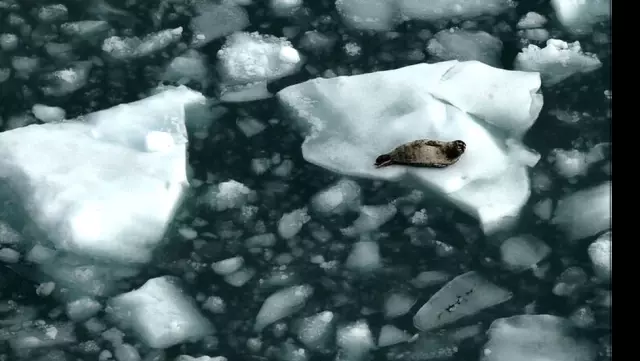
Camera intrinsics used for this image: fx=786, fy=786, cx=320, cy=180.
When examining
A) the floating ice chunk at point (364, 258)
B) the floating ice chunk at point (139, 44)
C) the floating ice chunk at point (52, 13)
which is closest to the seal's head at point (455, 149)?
the floating ice chunk at point (364, 258)

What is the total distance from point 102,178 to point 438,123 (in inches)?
23.4

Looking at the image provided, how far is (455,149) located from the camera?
1.34m

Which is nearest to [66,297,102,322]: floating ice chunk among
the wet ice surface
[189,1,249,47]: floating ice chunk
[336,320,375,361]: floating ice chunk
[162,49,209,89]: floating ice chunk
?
the wet ice surface

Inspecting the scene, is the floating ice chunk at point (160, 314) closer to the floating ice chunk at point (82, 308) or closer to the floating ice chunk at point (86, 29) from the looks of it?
the floating ice chunk at point (82, 308)

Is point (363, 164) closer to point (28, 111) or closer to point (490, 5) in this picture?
point (490, 5)

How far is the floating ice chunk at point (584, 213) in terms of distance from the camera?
1294 mm

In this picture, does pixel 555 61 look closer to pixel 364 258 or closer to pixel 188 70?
pixel 364 258

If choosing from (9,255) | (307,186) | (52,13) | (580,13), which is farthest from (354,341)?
(52,13)

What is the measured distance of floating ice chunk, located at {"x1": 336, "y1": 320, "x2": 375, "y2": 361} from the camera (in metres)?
1.19

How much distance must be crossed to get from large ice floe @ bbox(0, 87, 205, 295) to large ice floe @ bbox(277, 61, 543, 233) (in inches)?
9.5

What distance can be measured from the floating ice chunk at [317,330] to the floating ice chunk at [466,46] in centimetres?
61

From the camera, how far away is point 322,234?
1306 millimetres

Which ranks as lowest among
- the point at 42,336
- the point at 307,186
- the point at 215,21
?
the point at 42,336

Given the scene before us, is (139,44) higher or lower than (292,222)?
higher
